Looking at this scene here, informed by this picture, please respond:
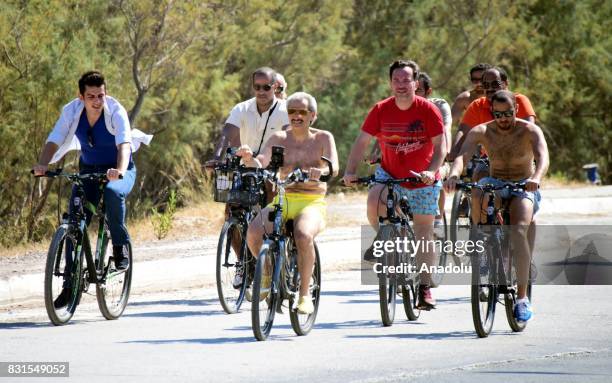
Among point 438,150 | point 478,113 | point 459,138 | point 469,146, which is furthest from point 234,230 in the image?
point 478,113

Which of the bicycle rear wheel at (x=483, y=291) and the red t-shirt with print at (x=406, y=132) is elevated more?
the red t-shirt with print at (x=406, y=132)

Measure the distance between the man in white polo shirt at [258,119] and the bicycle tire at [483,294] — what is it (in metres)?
2.73

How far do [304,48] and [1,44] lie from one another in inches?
262

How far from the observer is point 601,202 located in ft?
78.5

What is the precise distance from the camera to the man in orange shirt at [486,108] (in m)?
12.9

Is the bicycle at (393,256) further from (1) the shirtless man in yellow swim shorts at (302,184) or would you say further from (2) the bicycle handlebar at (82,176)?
(2) the bicycle handlebar at (82,176)

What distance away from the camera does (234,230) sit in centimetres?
1227

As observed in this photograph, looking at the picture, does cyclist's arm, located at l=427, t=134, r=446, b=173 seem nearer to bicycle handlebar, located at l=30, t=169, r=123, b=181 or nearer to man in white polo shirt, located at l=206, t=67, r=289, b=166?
man in white polo shirt, located at l=206, t=67, r=289, b=166

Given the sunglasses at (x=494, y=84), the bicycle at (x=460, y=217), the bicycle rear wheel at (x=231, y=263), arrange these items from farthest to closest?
1. the bicycle at (x=460, y=217)
2. the sunglasses at (x=494, y=84)
3. the bicycle rear wheel at (x=231, y=263)

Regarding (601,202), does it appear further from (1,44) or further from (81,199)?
(81,199)

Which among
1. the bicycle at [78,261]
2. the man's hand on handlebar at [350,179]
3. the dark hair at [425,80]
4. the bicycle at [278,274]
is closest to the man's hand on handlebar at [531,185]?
the man's hand on handlebar at [350,179]

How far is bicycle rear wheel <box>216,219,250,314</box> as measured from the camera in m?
12.1

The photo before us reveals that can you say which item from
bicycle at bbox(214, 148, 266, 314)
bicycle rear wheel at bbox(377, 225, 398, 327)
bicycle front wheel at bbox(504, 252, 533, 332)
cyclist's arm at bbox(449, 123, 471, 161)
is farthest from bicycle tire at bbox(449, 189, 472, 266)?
bicycle front wheel at bbox(504, 252, 533, 332)

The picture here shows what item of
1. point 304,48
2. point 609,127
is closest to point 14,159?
point 304,48
